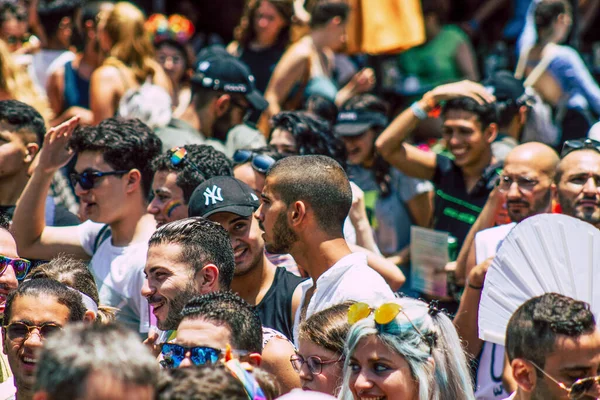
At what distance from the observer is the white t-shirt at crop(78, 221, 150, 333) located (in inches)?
185

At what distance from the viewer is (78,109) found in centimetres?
717

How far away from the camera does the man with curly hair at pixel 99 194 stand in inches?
196

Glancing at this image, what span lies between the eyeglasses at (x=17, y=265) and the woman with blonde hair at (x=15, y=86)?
2392 mm

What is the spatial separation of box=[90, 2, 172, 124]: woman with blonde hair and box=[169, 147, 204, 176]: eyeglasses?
1.93 meters

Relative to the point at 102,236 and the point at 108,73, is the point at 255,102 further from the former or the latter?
the point at 102,236

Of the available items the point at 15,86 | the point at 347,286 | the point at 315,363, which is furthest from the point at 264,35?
the point at 315,363

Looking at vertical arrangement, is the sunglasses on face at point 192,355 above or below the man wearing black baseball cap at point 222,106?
above

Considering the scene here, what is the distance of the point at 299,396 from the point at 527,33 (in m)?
6.46

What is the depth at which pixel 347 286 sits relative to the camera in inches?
159

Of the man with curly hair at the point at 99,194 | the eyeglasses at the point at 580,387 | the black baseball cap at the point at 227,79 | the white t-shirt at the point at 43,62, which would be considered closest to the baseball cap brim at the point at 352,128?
the black baseball cap at the point at 227,79

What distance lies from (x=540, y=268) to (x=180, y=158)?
1983 mm

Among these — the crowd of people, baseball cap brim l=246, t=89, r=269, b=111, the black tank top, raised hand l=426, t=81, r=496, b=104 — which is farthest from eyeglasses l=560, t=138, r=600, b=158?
baseball cap brim l=246, t=89, r=269, b=111

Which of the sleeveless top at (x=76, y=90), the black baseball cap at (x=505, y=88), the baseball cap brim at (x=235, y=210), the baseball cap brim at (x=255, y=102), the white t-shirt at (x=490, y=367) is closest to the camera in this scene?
the baseball cap brim at (x=235, y=210)

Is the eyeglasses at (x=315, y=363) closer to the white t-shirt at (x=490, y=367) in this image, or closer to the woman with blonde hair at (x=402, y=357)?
the woman with blonde hair at (x=402, y=357)
